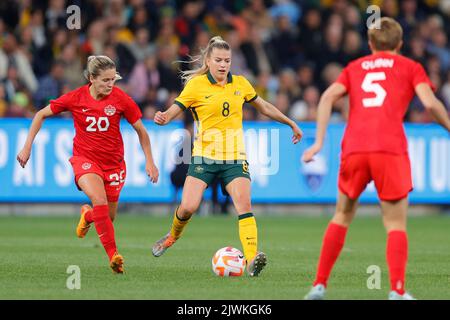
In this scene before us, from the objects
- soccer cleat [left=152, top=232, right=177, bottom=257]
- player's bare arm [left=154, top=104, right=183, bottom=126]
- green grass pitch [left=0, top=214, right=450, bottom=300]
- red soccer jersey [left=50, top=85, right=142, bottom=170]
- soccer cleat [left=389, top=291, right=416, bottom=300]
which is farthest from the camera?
soccer cleat [left=152, top=232, right=177, bottom=257]

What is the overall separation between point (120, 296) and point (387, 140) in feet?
7.87

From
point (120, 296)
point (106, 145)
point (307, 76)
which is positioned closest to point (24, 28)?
point (307, 76)

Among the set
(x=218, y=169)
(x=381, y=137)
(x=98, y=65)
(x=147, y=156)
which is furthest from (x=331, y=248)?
(x=98, y=65)

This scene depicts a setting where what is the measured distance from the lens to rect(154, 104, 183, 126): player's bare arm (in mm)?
11094

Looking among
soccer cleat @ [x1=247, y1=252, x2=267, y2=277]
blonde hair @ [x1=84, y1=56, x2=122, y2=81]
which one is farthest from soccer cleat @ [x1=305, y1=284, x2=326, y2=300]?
blonde hair @ [x1=84, y1=56, x2=122, y2=81]

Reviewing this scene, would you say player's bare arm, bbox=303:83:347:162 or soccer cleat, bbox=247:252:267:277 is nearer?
player's bare arm, bbox=303:83:347:162

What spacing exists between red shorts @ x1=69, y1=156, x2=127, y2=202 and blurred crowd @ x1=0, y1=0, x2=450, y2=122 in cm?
944

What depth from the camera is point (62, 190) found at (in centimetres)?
2062

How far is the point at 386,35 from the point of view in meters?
8.69

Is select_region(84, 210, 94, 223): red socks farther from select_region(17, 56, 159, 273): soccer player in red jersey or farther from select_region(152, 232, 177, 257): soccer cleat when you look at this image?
select_region(152, 232, 177, 257): soccer cleat

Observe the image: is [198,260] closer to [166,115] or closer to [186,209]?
[186,209]
